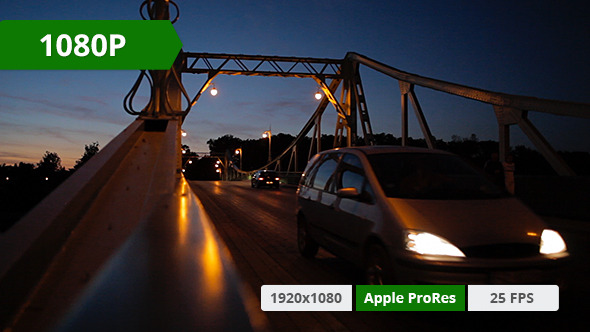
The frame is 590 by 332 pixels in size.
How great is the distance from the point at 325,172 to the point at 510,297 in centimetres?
312

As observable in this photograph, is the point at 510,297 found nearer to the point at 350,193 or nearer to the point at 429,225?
the point at 429,225

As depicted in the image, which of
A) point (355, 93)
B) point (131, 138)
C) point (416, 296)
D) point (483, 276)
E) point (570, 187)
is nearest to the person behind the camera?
point (483, 276)

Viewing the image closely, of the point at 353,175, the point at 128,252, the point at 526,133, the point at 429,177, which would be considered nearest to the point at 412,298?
the point at 429,177

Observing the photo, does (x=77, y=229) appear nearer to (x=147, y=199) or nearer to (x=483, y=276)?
(x=147, y=199)

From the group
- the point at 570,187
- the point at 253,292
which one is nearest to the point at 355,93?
the point at 570,187

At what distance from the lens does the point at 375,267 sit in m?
4.70

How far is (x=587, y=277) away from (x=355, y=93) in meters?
29.7

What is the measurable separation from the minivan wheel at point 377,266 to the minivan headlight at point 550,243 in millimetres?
1303

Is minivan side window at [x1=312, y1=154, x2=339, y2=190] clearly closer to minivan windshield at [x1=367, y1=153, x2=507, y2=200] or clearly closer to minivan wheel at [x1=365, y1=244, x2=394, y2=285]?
minivan windshield at [x1=367, y1=153, x2=507, y2=200]

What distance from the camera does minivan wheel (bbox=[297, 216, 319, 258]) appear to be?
7039 millimetres

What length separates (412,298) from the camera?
4367 millimetres

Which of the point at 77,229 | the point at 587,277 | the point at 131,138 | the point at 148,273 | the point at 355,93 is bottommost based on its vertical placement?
the point at 587,277

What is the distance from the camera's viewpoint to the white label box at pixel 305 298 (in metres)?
4.65

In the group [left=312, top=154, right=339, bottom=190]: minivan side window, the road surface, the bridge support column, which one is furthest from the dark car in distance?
[left=312, top=154, right=339, bottom=190]: minivan side window
